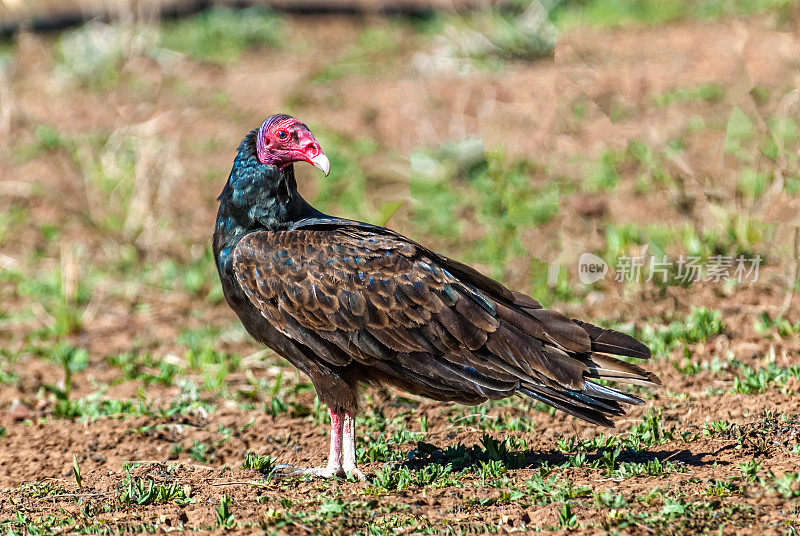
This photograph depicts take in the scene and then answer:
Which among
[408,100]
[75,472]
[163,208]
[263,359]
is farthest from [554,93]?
[75,472]

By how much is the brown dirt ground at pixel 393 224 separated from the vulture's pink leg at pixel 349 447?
0.09 metres

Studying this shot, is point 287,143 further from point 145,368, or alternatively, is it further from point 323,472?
point 145,368

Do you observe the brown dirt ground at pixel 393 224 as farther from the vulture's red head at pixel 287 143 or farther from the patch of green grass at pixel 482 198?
the vulture's red head at pixel 287 143

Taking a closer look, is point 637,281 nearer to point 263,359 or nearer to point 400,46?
point 263,359

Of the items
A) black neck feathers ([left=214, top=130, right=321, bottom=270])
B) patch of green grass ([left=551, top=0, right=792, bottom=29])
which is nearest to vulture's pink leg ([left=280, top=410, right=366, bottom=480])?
black neck feathers ([left=214, top=130, right=321, bottom=270])

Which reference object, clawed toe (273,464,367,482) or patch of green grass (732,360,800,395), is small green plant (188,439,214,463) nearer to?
clawed toe (273,464,367,482)

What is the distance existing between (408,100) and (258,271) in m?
5.95

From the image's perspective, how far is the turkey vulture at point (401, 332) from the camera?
4.00 m

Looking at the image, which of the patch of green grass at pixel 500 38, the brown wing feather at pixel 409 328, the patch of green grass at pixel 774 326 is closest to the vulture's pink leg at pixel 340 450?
the brown wing feather at pixel 409 328

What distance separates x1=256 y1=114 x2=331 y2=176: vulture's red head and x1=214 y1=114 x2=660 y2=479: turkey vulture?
0.37 meters

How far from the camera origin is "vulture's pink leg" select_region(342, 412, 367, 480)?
4.07 meters

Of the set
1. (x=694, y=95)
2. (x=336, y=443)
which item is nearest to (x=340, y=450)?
(x=336, y=443)

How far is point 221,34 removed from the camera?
12102 millimetres

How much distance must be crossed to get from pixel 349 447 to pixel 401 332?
23.1 inches
